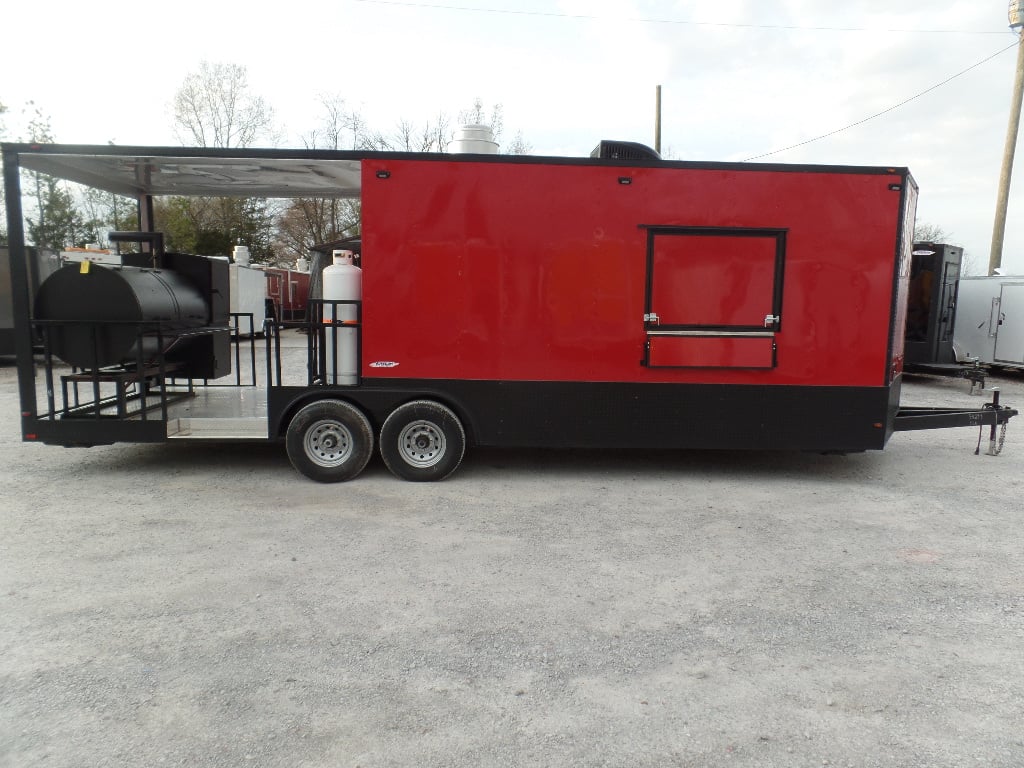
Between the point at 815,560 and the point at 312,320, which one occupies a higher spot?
the point at 312,320

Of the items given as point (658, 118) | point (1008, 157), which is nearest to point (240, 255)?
point (658, 118)

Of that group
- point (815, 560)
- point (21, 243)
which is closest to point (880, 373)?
point (815, 560)

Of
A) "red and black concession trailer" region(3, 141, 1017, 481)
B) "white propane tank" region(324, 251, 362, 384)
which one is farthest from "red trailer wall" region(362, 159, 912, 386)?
"white propane tank" region(324, 251, 362, 384)

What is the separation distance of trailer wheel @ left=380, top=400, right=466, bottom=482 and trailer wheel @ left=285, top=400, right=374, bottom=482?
0.22m

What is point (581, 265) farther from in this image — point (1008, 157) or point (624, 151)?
point (1008, 157)

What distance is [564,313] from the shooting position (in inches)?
257

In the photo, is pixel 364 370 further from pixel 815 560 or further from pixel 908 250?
pixel 908 250

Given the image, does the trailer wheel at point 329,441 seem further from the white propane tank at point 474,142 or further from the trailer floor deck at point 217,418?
the white propane tank at point 474,142

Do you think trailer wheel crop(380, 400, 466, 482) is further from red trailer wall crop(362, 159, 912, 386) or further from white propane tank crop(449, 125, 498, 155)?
white propane tank crop(449, 125, 498, 155)

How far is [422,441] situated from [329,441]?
2.88 ft

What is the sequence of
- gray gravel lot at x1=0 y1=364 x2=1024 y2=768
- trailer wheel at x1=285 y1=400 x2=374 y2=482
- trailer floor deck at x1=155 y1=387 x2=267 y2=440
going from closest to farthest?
gray gravel lot at x1=0 y1=364 x2=1024 y2=768
trailer wheel at x1=285 y1=400 x2=374 y2=482
trailer floor deck at x1=155 y1=387 x2=267 y2=440

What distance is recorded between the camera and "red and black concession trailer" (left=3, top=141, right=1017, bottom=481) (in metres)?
6.42

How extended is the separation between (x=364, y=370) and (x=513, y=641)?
352 centimetres

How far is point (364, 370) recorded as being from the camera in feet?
21.5
